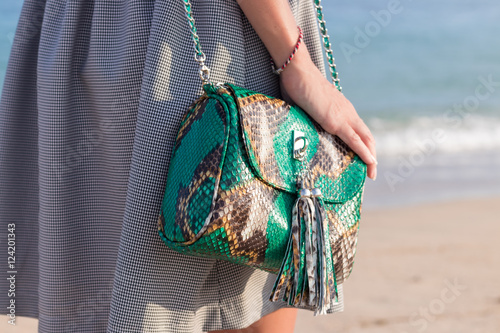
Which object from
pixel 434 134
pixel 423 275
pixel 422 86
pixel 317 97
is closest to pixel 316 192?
pixel 317 97

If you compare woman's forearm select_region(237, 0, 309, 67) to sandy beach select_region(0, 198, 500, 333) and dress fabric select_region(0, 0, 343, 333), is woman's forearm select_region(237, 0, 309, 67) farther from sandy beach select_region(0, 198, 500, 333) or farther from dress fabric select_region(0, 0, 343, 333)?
sandy beach select_region(0, 198, 500, 333)

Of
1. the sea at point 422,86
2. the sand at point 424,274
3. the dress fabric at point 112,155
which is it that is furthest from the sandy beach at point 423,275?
the dress fabric at point 112,155

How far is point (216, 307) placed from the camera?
1.12 m

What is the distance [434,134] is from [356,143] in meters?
6.19

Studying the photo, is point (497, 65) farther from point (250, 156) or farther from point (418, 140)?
point (250, 156)

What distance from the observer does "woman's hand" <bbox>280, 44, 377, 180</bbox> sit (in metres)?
1.06

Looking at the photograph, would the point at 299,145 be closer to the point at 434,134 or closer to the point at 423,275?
the point at 423,275

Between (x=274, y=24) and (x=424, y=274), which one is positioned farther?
(x=424, y=274)

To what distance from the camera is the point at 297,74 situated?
106 centimetres

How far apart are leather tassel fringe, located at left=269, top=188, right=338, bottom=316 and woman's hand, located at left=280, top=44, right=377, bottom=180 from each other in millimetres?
176

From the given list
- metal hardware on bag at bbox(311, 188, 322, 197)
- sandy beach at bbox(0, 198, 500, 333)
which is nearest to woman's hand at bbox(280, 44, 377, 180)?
metal hardware on bag at bbox(311, 188, 322, 197)

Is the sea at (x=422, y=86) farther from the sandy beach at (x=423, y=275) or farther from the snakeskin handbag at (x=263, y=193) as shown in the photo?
the snakeskin handbag at (x=263, y=193)

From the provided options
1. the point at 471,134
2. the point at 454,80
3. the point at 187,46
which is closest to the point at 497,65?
the point at 454,80

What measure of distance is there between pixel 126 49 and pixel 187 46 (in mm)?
133
